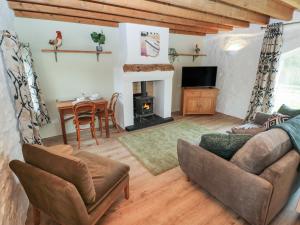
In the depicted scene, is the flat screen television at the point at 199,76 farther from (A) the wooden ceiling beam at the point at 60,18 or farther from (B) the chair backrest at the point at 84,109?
(B) the chair backrest at the point at 84,109

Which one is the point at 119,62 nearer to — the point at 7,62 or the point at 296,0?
the point at 7,62

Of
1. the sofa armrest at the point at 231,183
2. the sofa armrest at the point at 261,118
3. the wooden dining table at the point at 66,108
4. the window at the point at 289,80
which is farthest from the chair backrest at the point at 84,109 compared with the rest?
the window at the point at 289,80

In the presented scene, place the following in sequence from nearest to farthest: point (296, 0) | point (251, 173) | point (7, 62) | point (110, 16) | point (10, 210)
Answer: point (10, 210), point (251, 173), point (7, 62), point (296, 0), point (110, 16)

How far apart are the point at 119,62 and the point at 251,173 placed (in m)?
3.36

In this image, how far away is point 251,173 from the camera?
1543 millimetres

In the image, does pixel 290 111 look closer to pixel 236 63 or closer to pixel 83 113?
pixel 236 63

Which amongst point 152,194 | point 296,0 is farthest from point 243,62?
point 152,194

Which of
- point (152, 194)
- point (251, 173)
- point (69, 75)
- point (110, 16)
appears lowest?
point (152, 194)

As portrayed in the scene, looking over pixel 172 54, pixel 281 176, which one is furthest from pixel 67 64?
pixel 281 176

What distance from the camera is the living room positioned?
4.94 ft

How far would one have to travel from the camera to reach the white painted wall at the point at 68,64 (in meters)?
3.22

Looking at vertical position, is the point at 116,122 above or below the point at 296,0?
below

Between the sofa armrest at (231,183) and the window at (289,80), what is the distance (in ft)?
10.2

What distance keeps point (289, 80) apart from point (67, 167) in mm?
4468
